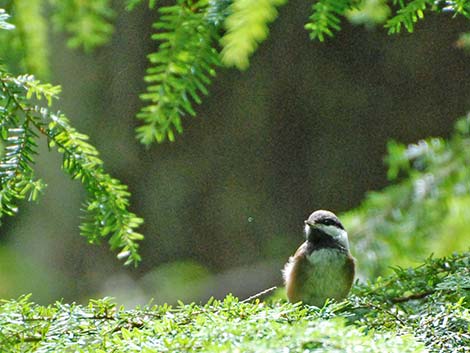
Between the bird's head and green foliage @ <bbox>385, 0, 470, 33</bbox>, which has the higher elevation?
green foliage @ <bbox>385, 0, 470, 33</bbox>

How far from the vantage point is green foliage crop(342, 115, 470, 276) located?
66.0 inches

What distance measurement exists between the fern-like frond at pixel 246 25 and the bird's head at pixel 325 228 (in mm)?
1082

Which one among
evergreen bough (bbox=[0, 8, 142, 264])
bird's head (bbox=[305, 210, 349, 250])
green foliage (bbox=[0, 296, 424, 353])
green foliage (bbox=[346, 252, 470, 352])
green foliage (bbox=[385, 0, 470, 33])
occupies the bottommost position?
green foliage (bbox=[346, 252, 470, 352])

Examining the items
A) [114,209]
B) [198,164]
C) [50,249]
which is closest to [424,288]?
[114,209]

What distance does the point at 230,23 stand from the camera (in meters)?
1.12

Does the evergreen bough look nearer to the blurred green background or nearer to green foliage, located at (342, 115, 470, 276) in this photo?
green foliage, located at (342, 115, 470, 276)

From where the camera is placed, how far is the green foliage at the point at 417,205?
5.50ft

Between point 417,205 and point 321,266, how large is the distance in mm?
423

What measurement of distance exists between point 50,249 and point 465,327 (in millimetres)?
3636

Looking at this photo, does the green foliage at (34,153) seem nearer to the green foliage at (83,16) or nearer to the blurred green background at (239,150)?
the green foliage at (83,16)

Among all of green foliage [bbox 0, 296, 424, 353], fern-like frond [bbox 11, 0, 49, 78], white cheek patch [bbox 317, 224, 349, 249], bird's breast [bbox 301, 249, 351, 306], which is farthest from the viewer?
white cheek patch [bbox 317, 224, 349, 249]

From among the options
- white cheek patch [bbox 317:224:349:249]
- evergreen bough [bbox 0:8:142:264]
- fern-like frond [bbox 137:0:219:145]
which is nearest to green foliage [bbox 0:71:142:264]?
evergreen bough [bbox 0:8:142:264]

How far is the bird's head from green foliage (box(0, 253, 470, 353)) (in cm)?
86

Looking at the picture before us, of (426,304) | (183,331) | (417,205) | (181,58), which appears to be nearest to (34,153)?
(181,58)
